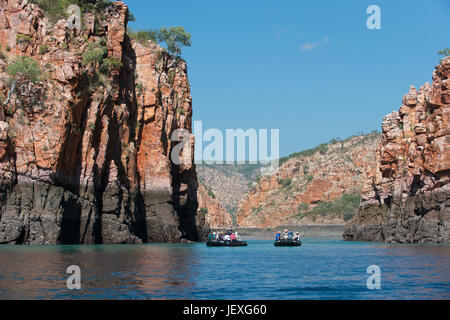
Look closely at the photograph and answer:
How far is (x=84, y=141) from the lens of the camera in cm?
7650

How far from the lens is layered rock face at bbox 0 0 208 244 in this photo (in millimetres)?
65938

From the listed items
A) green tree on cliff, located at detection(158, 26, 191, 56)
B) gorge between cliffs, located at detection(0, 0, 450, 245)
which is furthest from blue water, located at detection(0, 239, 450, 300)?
green tree on cliff, located at detection(158, 26, 191, 56)

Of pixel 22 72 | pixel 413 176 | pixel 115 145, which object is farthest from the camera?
pixel 413 176

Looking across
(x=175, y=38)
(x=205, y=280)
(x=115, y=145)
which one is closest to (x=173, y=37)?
(x=175, y=38)

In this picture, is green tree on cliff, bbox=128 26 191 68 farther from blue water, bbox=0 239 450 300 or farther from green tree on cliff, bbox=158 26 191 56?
blue water, bbox=0 239 450 300

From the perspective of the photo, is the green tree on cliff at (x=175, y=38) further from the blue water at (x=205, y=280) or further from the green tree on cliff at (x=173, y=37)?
the blue water at (x=205, y=280)

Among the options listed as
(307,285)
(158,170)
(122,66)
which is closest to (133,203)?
(158,170)

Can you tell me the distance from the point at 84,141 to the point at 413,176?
55.2 meters

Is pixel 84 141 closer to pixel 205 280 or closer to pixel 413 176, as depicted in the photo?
pixel 205 280

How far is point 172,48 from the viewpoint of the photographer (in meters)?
118

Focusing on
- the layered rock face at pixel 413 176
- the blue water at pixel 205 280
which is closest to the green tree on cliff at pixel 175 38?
the layered rock face at pixel 413 176

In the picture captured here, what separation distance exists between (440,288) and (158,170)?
2752 inches

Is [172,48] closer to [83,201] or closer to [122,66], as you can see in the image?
[122,66]

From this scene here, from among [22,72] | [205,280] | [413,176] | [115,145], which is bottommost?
[205,280]
